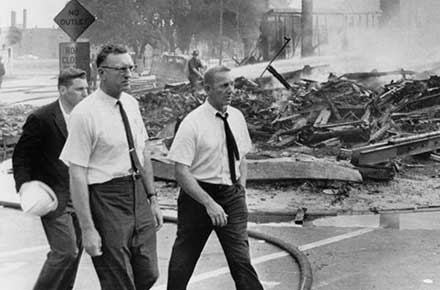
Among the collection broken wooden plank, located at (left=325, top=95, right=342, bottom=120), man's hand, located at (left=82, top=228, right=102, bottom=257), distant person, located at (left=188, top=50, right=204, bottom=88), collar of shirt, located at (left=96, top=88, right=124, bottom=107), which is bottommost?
man's hand, located at (left=82, top=228, right=102, bottom=257)

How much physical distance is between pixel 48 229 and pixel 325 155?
943 centimetres

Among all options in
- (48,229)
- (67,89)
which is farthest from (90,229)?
(67,89)

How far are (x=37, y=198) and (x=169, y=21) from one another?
4661 centimetres

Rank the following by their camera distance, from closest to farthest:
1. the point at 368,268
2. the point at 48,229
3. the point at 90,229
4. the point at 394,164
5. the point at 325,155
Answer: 1. the point at 90,229
2. the point at 48,229
3. the point at 368,268
4. the point at 394,164
5. the point at 325,155

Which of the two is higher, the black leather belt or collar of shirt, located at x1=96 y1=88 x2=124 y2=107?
collar of shirt, located at x1=96 y1=88 x2=124 y2=107

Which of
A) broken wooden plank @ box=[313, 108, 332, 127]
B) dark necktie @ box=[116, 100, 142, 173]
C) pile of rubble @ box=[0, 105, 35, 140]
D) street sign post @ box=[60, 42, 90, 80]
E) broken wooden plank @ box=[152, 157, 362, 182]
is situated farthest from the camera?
pile of rubble @ box=[0, 105, 35, 140]

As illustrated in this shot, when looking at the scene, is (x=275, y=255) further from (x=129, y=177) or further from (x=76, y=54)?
(x=76, y=54)

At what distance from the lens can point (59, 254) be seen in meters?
4.85

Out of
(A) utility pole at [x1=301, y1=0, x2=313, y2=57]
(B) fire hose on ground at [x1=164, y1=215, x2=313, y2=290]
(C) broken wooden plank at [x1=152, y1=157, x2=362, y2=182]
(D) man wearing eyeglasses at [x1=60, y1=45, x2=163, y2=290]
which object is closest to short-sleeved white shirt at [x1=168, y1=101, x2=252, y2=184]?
(D) man wearing eyeglasses at [x1=60, y1=45, x2=163, y2=290]

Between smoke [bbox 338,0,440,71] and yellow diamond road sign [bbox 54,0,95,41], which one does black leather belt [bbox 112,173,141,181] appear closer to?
yellow diamond road sign [bbox 54,0,95,41]

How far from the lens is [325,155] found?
13742mm

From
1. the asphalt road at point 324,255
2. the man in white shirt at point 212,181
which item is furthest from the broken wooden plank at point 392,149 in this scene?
the man in white shirt at point 212,181

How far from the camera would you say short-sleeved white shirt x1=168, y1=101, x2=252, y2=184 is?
4684mm

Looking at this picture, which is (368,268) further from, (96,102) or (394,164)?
(394,164)
